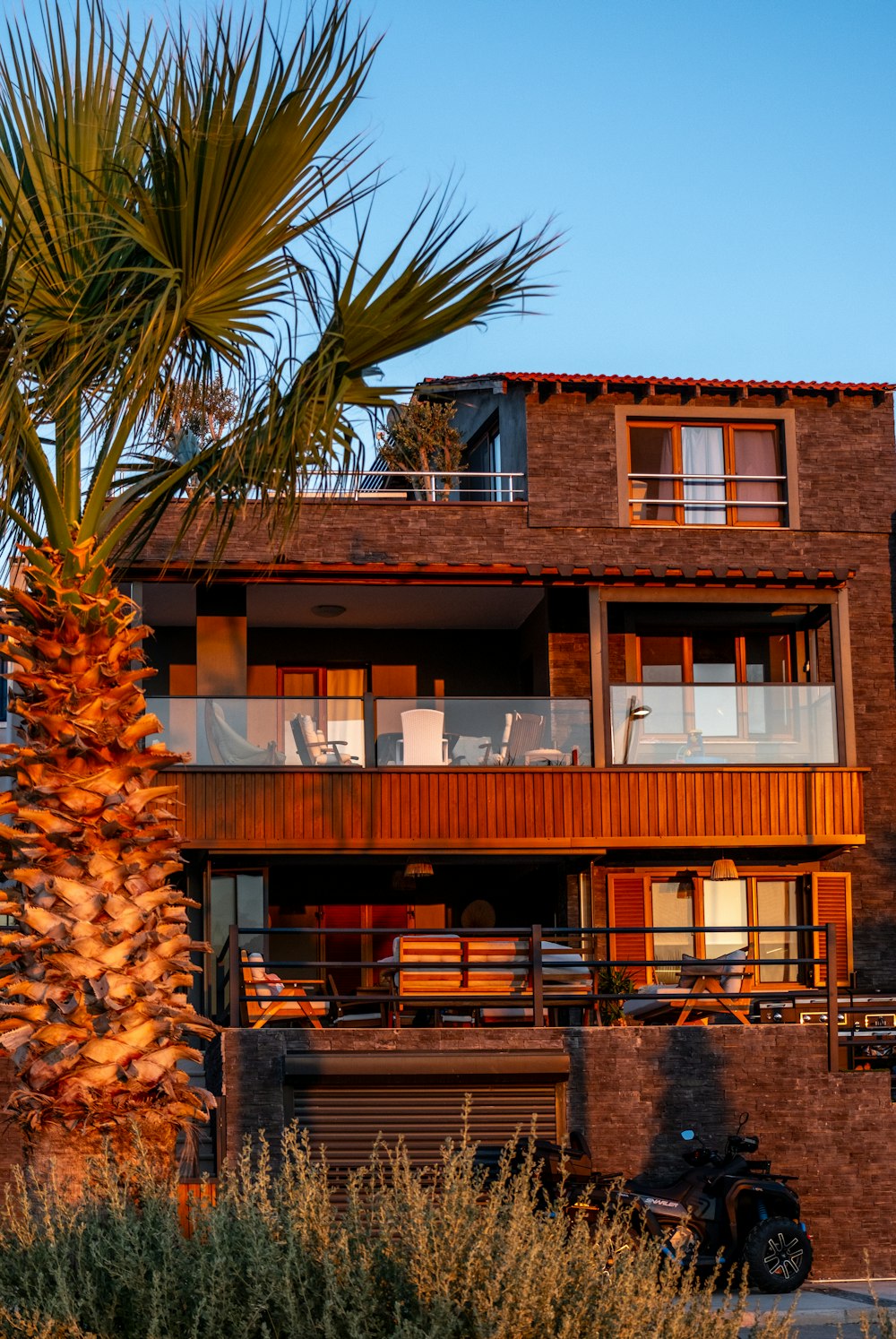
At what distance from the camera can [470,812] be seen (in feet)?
71.5

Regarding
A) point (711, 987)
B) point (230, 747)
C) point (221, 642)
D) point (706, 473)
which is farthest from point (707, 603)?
point (711, 987)

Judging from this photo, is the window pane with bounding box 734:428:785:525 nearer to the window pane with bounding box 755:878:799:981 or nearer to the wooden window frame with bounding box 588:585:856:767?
the wooden window frame with bounding box 588:585:856:767

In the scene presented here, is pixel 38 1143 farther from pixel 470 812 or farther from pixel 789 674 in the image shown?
pixel 789 674

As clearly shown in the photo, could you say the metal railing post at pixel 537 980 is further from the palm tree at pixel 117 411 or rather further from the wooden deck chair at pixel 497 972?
the palm tree at pixel 117 411

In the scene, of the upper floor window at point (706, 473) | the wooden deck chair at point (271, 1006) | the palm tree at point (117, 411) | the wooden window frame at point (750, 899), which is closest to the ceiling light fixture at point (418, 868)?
the wooden window frame at point (750, 899)

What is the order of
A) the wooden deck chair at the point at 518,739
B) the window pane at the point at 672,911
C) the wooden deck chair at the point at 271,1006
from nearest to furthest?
the wooden deck chair at the point at 271,1006 < the wooden deck chair at the point at 518,739 < the window pane at the point at 672,911

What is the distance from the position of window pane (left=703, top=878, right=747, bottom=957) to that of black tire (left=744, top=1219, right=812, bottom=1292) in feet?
29.6

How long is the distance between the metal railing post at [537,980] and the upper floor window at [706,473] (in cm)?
977

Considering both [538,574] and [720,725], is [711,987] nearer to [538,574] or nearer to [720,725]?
[720,725]

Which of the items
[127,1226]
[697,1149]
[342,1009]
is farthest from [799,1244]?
[127,1226]

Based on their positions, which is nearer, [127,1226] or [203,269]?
[127,1226]

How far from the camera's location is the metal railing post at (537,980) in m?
16.6

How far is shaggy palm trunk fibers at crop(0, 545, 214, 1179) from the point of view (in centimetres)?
815

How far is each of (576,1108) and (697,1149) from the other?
156 centimetres
